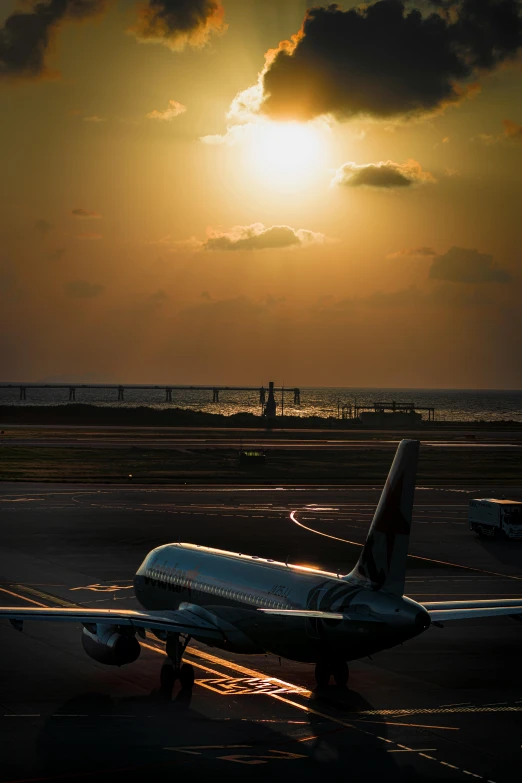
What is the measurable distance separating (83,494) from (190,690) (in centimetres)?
6396

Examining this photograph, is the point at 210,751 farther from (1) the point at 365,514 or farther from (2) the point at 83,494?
(2) the point at 83,494

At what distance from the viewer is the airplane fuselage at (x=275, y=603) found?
3334cm

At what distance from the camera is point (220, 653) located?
4412cm

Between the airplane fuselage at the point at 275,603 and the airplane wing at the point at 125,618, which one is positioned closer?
the airplane fuselage at the point at 275,603

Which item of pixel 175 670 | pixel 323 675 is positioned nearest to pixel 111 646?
pixel 175 670

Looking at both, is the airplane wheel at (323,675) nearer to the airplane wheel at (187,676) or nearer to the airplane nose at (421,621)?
the airplane wheel at (187,676)

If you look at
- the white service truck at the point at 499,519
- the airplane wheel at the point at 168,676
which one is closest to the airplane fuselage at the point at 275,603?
the airplane wheel at the point at 168,676

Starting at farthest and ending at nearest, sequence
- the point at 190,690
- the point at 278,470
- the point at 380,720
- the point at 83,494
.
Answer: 1. the point at 278,470
2. the point at 83,494
3. the point at 190,690
4. the point at 380,720

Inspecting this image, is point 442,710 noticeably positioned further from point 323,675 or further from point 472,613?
point 323,675

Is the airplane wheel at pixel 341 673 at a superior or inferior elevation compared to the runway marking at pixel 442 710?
superior

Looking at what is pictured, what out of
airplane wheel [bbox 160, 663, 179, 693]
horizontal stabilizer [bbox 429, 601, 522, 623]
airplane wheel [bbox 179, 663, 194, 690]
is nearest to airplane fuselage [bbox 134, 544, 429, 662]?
airplane wheel [bbox 179, 663, 194, 690]

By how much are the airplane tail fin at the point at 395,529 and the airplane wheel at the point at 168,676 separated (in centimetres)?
868

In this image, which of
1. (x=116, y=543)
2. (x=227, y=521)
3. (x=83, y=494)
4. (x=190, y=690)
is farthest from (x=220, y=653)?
(x=83, y=494)

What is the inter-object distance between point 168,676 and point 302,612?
27.6ft
